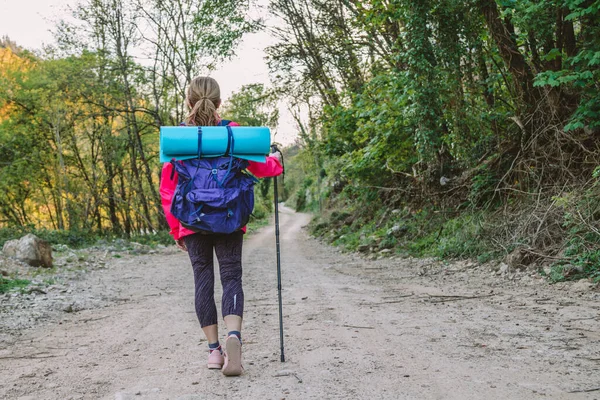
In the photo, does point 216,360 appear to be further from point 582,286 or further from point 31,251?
point 31,251

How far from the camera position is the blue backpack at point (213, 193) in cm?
317

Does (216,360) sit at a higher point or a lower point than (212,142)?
lower

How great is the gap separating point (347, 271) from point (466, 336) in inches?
240

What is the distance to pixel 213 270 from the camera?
3307mm

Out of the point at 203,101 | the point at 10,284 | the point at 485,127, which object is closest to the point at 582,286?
the point at 203,101

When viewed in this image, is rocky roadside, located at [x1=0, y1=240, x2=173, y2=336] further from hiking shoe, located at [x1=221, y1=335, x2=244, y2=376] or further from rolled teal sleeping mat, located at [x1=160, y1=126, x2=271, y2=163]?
rolled teal sleeping mat, located at [x1=160, y1=126, x2=271, y2=163]

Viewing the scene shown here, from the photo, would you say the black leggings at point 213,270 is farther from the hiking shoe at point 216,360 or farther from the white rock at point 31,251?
the white rock at point 31,251

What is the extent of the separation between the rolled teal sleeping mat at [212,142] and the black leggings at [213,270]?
0.56m

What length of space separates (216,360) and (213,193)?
1179mm

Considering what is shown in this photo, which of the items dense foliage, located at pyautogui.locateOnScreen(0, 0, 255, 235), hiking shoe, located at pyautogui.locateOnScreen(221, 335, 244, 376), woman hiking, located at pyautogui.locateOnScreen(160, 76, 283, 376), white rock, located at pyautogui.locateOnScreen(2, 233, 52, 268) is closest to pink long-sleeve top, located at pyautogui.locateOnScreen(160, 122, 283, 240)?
woman hiking, located at pyautogui.locateOnScreen(160, 76, 283, 376)

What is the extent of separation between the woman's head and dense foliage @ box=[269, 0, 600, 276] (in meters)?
5.14

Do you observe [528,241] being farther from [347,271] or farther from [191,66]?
[191,66]

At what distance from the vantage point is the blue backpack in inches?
125

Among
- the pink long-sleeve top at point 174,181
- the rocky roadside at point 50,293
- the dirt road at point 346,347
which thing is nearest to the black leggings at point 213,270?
the pink long-sleeve top at point 174,181
